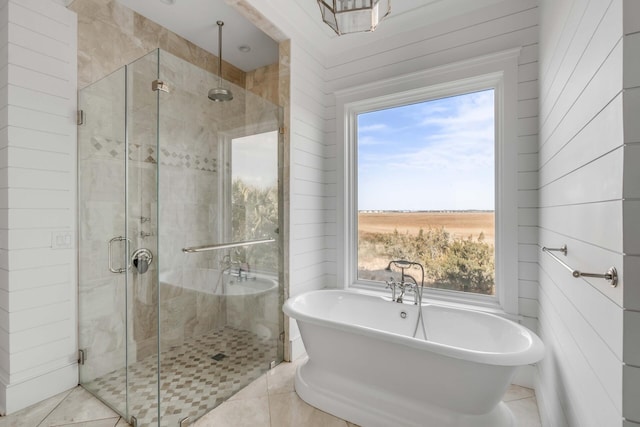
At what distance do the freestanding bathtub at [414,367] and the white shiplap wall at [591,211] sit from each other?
0.85 feet

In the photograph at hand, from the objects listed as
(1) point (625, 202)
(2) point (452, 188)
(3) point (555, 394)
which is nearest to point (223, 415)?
(3) point (555, 394)

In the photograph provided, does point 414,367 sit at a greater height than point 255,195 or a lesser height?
lesser

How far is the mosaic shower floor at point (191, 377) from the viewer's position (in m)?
1.79

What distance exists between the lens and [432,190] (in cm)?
262

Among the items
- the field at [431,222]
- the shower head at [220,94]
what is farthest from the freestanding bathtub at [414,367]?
the shower head at [220,94]

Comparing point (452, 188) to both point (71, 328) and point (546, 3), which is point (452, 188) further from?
point (71, 328)

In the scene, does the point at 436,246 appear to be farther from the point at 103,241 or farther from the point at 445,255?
the point at 103,241

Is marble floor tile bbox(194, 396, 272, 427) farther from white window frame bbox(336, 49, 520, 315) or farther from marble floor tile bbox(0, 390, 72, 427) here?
white window frame bbox(336, 49, 520, 315)

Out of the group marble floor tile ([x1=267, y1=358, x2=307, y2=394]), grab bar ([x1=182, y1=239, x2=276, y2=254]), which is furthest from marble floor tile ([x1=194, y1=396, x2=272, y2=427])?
grab bar ([x1=182, y1=239, x2=276, y2=254])

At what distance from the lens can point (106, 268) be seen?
209 cm

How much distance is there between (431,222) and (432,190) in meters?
0.28

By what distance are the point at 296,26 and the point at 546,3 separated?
1.75 m

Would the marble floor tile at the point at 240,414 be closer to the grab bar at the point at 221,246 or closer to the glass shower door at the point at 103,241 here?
the glass shower door at the point at 103,241

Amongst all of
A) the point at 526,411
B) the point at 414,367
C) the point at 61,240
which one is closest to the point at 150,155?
the point at 61,240
